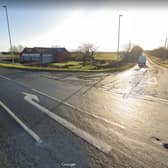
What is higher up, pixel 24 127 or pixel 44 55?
pixel 24 127

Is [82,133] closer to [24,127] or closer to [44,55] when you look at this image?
[24,127]

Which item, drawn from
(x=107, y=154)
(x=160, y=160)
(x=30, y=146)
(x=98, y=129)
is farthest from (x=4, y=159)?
(x=160, y=160)

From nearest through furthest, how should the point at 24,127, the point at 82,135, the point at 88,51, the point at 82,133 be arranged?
1. the point at 82,135
2. the point at 82,133
3. the point at 24,127
4. the point at 88,51

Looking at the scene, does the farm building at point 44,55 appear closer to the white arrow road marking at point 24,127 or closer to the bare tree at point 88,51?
the bare tree at point 88,51

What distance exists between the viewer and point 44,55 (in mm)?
51344

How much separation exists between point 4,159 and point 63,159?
118cm

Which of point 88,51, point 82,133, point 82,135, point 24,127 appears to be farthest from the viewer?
point 88,51

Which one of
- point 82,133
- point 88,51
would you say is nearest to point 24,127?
point 82,133

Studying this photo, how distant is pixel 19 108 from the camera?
6.58m

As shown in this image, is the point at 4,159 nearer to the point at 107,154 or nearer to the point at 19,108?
the point at 107,154

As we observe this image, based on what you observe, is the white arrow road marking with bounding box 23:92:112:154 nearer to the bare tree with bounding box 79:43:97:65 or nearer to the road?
the road

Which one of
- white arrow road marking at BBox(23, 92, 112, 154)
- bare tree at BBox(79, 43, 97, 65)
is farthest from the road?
bare tree at BBox(79, 43, 97, 65)

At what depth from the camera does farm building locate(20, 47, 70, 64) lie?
51281 mm

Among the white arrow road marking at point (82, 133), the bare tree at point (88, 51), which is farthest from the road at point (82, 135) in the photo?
the bare tree at point (88, 51)
